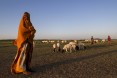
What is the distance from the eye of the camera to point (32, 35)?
502 inches

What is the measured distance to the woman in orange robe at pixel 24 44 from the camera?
493 inches

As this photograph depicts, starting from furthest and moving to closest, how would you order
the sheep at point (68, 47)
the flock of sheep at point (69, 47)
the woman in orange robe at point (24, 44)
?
1. the flock of sheep at point (69, 47)
2. the sheep at point (68, 47)
3. the woman in orange robe at point (24, 44)

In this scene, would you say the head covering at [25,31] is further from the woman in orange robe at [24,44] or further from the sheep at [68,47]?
the sheep at [68,47]

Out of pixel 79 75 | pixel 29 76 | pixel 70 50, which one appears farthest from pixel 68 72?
pixel 70 50

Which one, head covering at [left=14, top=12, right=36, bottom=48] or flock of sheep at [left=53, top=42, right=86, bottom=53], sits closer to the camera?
head covering at [left=14, top=12, right=36, bottom=48]

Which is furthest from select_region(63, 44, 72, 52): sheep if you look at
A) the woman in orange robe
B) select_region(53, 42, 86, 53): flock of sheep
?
the woman in orange robe

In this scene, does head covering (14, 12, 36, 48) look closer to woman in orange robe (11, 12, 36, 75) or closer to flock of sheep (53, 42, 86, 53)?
woman in orange robe (11, 12, 36, 75)

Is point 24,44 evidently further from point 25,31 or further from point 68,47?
point 68,47

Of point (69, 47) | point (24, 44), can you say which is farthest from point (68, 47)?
point (24, 44)

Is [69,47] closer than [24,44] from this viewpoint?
No

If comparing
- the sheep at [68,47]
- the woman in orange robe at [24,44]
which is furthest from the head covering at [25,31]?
the sheep at [68,47]

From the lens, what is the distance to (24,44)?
41.2 ft

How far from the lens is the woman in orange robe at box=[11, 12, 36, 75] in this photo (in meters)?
12.5

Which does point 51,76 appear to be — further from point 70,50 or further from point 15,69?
point 70,50
